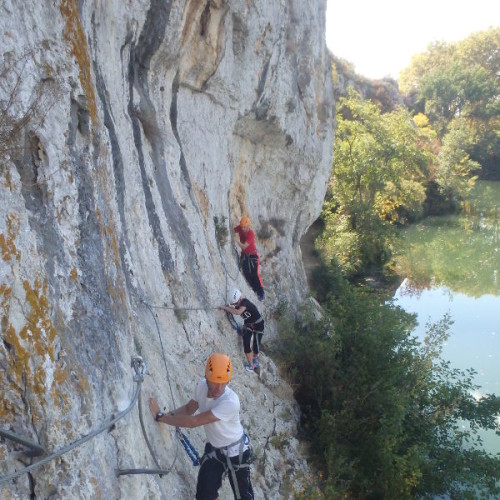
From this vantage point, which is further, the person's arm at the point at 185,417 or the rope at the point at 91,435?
the person's arm at the point at 185,417

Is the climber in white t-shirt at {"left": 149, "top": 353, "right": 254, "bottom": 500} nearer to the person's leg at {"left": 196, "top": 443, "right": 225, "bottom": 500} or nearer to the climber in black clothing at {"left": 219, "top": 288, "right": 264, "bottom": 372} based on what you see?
the person's leg at {"left": 196, "top": 443, "right": 225, "bottom": 500}

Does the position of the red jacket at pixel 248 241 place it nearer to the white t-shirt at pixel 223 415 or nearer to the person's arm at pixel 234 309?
the person's arm at pixel 234 309

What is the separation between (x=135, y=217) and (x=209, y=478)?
9.38ft

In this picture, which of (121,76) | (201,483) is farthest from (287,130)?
(201,483)

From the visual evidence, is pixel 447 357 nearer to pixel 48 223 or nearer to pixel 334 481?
pixel 334 481

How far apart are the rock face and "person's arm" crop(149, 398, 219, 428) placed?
0.50 feet

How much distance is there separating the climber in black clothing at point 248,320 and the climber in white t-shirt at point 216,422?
10.2 feet

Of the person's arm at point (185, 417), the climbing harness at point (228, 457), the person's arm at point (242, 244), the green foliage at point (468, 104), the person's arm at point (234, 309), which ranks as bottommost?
the climbing harness at point (228, 457)

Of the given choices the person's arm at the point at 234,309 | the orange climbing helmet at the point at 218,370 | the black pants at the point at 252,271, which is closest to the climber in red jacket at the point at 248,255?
the black pants at the point at 252,271

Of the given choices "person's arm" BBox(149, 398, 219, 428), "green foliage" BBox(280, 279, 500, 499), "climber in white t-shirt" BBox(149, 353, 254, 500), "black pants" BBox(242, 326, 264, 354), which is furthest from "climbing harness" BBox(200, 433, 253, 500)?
"black pants" BBox(242, 326, 264, 354)

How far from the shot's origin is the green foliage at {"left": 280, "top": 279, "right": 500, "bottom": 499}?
7.66 m

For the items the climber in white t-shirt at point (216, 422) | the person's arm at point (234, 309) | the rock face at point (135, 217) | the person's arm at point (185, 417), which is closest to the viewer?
the rock face at point (135, 217)

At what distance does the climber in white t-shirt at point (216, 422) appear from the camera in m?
4.12

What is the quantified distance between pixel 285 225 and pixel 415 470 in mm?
6992
